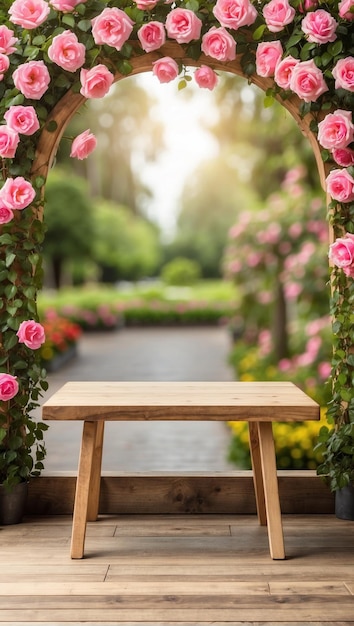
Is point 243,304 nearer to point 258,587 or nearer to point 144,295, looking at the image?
point 258,587

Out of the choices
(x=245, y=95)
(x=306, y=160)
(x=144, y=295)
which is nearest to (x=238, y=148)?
(x=245, y=95)

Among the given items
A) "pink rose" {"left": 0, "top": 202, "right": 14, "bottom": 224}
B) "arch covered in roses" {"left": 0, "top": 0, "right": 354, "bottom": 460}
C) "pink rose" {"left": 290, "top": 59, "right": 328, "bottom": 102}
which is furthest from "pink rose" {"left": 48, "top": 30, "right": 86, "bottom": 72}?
"pink rose" {"left": 290, "top": 59, "right": 328, "bottom": 102}

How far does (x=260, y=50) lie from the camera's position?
3.01 metres

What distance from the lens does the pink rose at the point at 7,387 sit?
305cm

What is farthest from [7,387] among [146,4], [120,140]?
[120,140]

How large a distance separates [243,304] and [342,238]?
633cm

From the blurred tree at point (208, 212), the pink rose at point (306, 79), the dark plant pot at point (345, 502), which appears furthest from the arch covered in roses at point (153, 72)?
the blurred tree at point (208, 212)

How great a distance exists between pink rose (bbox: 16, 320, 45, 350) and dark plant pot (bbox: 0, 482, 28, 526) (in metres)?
0.60

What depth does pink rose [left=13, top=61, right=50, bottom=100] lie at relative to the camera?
2.97 meters

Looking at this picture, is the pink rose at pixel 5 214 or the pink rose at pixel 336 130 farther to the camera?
the pink rose at pixel 5 214

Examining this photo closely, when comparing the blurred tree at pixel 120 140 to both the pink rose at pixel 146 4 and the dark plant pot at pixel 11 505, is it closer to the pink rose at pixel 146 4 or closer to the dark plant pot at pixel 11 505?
the pink rose at pixel 146 4

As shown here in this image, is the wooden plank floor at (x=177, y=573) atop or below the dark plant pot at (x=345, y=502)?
atop

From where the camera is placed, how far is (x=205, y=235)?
98.9 ft

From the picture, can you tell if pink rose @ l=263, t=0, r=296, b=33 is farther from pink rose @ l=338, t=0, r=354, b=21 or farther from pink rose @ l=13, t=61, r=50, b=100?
pink rose @ l=13, t=61, r=50, b=100
